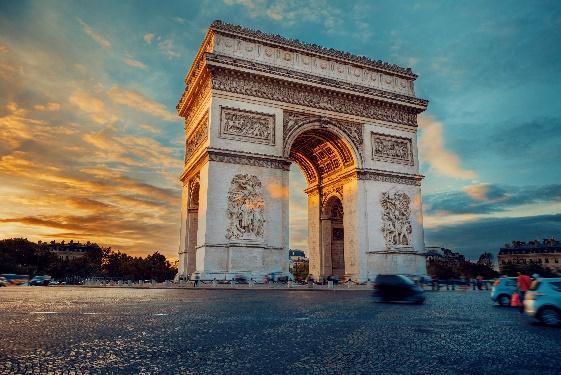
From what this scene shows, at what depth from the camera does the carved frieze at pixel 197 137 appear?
2620 centimetres

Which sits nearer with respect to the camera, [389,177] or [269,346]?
[269,346]

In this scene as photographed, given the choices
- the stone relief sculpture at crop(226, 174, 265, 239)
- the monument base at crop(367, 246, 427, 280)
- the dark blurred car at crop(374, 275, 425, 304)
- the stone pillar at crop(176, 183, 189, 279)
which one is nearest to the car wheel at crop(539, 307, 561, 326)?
the dark blurred car at crop(374, 275, 425, 304)

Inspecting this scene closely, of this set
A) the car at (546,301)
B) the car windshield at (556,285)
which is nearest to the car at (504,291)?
the car at (546,301)

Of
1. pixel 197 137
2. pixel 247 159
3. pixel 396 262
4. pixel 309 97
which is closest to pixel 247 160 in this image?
pixel 247 159

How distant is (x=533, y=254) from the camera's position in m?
104

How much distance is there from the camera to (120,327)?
639cm

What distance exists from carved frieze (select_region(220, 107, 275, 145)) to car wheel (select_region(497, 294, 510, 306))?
15.9 metres

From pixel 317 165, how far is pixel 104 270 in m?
58.7

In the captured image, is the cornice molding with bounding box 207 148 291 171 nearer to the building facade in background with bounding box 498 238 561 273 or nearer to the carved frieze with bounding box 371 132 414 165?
the carved frieze with bounding box 371 132 414 165

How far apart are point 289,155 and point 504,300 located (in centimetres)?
1738

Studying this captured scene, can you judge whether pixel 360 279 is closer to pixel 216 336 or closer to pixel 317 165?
pixel 317 165

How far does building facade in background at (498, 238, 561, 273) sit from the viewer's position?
330ft

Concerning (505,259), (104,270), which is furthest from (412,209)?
(505,259)

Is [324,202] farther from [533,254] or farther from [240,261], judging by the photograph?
[533,254]
